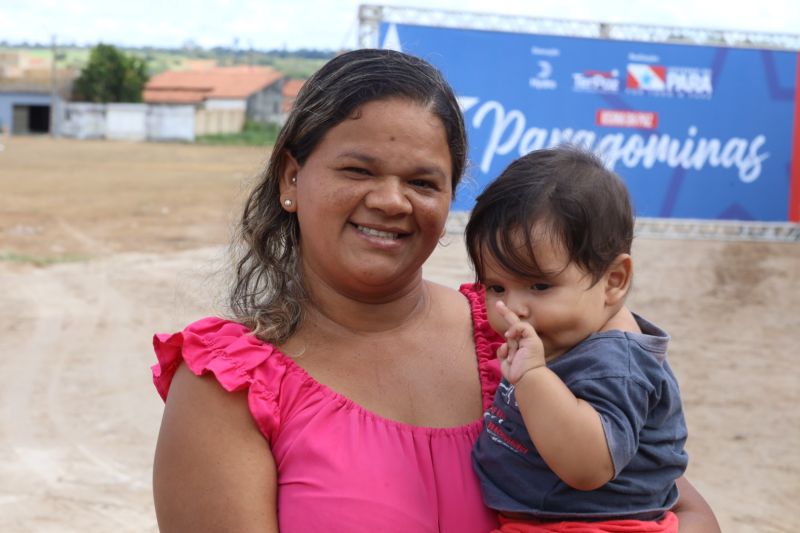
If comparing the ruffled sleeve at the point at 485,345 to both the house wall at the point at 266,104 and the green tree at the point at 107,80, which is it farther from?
the house wall at the point at 266,104

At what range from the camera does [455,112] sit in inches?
86.6

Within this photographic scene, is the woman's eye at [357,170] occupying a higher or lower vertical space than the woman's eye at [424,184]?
higher

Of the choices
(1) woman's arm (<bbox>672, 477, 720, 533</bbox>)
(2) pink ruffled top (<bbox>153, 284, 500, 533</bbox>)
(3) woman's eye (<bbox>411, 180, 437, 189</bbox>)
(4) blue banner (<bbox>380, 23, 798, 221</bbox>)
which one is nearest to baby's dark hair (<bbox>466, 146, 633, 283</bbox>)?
(3) woman's eye (<bbox>411, 180, 437, 189</bbox>)

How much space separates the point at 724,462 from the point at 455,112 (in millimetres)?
5141

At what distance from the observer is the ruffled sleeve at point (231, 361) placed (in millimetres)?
1948

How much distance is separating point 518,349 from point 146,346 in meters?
7.83

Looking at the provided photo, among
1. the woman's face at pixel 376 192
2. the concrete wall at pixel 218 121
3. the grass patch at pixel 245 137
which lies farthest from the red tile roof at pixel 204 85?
the woman's face at pixel 376 192

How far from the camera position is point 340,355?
2.21 metres

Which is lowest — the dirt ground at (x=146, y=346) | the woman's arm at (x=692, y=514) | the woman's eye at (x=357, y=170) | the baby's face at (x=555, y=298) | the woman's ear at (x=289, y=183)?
the dirt ground at (x=146, y=346)

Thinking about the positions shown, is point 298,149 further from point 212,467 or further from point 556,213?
point 212,467

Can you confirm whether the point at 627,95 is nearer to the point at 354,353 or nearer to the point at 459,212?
the point at 459,212

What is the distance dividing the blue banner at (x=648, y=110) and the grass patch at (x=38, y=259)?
6.21 m

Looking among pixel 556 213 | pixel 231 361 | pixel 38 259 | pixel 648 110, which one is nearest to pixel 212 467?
pixel 231 361

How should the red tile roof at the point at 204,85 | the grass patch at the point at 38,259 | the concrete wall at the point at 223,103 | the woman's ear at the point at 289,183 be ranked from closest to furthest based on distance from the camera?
1. the woman's ear at the point at 289,183
2. the grass patch at the point at 38,259
3. the concrete wall at the point at 223,103
4. the red tile roof at the point at 204,85
